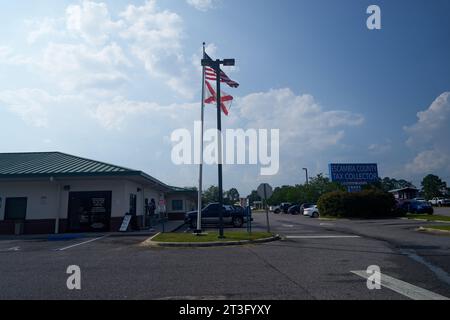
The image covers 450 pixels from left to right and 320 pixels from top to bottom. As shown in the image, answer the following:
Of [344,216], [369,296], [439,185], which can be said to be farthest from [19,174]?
[439,185]

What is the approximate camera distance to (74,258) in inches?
430

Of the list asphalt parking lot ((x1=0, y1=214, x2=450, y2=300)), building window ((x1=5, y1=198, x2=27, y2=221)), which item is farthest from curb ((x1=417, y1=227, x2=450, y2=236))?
building window ((x1=5, y1=198, x2=27, y2=221))

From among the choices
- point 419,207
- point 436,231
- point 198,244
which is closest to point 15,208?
point 198,244

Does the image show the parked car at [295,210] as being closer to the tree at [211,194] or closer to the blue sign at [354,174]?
the blue sign at [354,174]

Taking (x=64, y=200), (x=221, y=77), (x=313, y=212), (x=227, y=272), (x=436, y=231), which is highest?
(x=221, y=77)

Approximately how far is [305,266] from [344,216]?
31.1 metres

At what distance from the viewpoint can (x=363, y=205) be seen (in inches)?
1481

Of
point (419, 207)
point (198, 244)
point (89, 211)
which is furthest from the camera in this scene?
point (419, 207)

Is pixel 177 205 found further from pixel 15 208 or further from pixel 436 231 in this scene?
pixel 436 231

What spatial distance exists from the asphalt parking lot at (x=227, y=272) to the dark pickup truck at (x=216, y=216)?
1188cm

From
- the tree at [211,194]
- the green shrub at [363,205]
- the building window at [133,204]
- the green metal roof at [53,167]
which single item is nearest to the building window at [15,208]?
the green metal roof at [53,167]

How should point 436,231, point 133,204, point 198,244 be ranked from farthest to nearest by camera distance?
point 133,204 < point 436,231 < point 198,244

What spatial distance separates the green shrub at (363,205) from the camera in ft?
123

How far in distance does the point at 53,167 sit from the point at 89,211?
146 inches
